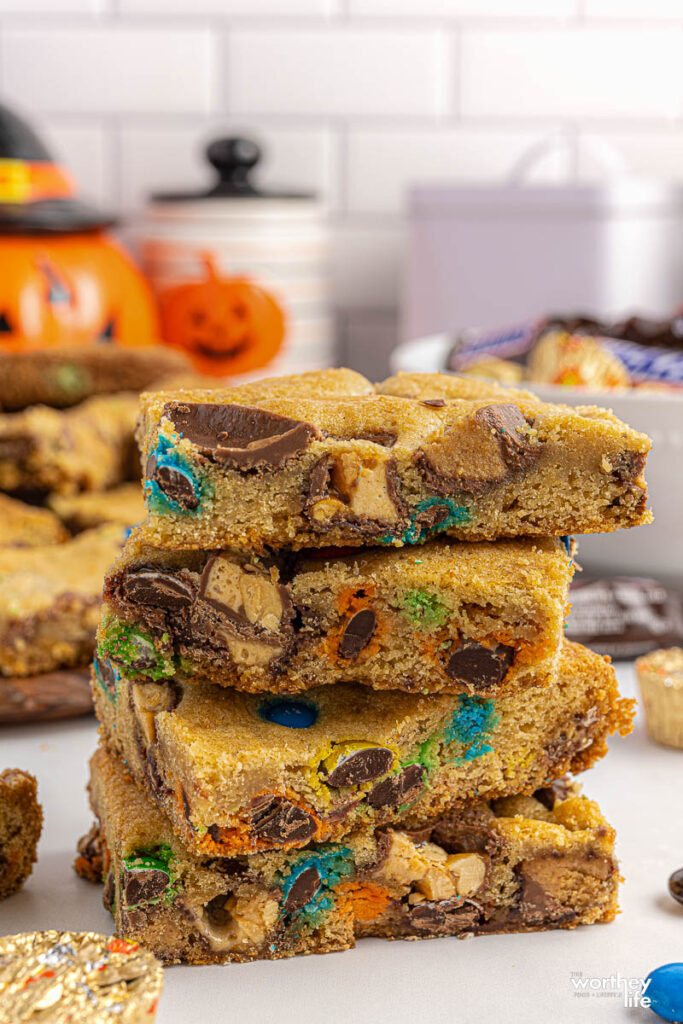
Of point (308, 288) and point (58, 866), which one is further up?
point (308, 288)

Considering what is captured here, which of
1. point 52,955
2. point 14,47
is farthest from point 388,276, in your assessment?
point 52,955

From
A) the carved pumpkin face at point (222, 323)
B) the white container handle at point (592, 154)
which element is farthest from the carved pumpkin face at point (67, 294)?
the white container handle at point (592, 154)

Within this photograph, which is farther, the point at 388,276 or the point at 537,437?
the point at 388,276

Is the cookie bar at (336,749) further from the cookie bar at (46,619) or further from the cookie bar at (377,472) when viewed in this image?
the cookie bar at (46,619)

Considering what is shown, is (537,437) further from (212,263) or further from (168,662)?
(212,263)

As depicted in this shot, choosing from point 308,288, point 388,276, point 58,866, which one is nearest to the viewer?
point 58,866

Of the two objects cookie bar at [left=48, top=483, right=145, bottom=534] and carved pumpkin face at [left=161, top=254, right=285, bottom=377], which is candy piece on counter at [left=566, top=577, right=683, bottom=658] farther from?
carved pumpkin face at [left=161, top=254, right=285, bottom=377]
